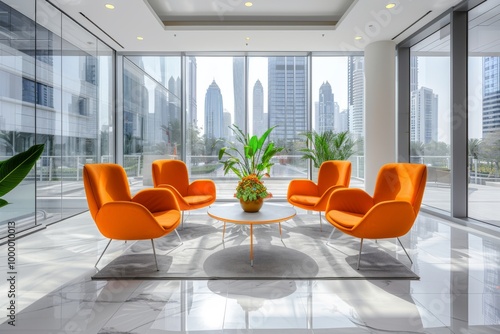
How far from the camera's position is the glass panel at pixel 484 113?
3873 mm

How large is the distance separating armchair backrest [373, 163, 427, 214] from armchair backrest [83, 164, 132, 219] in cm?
283

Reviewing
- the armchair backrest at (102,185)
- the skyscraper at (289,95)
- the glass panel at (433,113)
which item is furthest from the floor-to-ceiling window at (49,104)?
the glass panel at (433,113)

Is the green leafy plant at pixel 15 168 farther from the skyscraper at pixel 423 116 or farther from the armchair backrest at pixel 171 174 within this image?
the skyscraper at pixel 423 116

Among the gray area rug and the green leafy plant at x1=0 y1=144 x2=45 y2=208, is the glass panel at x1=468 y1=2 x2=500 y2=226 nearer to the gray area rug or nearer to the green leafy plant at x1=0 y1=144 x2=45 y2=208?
the gray area rug

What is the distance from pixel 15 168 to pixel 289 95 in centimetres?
548

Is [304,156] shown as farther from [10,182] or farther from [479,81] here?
[10,182]

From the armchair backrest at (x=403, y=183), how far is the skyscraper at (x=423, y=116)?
251cm

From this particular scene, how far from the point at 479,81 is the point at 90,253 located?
555cm

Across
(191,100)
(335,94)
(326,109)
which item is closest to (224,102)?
(191,100)

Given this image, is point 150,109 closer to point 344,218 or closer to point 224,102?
point 224,102

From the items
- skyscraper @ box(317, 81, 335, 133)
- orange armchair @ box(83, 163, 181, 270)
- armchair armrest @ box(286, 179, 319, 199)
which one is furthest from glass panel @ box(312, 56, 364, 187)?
orange armchair @ box(83, 163, 181, 270)

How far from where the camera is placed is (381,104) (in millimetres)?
5395

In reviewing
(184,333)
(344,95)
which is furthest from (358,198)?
(344,95)

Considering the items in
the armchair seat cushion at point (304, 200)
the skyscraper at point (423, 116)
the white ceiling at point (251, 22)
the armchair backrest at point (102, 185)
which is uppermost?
the white ceiling at point (251, 22)
